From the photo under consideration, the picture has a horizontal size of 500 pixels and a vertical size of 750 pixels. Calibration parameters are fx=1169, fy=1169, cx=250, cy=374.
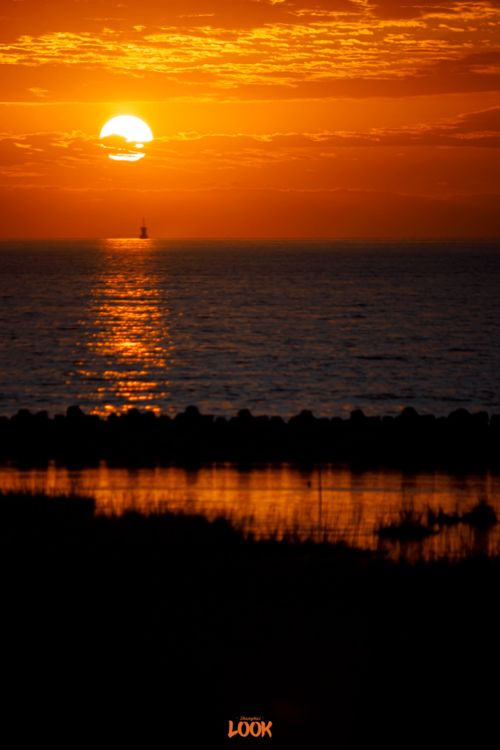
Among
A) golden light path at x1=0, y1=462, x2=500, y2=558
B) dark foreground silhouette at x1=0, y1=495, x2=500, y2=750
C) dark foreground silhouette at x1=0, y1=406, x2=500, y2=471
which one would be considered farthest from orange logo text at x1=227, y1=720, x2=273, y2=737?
dark foreground silhouette at x1=0, y1=406, x2=500, y2=471

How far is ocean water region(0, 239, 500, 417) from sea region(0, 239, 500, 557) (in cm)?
14

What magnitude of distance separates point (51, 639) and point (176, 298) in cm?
10554

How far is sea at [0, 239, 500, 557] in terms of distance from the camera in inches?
770

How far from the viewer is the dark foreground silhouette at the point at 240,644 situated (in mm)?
8352

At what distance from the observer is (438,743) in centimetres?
812

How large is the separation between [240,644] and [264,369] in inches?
1742

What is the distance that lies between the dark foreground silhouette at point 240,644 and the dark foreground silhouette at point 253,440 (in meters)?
11.1

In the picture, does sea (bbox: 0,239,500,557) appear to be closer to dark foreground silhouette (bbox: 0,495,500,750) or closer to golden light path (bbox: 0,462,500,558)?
golden light path (bbox: 0,462,500,558)

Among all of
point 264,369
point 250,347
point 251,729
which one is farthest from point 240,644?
point 250,347

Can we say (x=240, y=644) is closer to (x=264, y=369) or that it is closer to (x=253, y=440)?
(x=253, y=440)

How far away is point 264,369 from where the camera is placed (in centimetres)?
5425

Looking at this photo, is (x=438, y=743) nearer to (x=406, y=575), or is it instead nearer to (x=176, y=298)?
(x=406, y=575)

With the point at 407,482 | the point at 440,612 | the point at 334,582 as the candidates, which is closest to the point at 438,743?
the point at 440,612

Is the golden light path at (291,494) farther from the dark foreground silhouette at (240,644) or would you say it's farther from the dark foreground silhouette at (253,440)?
the dark foreground silhouette at (240,644)
